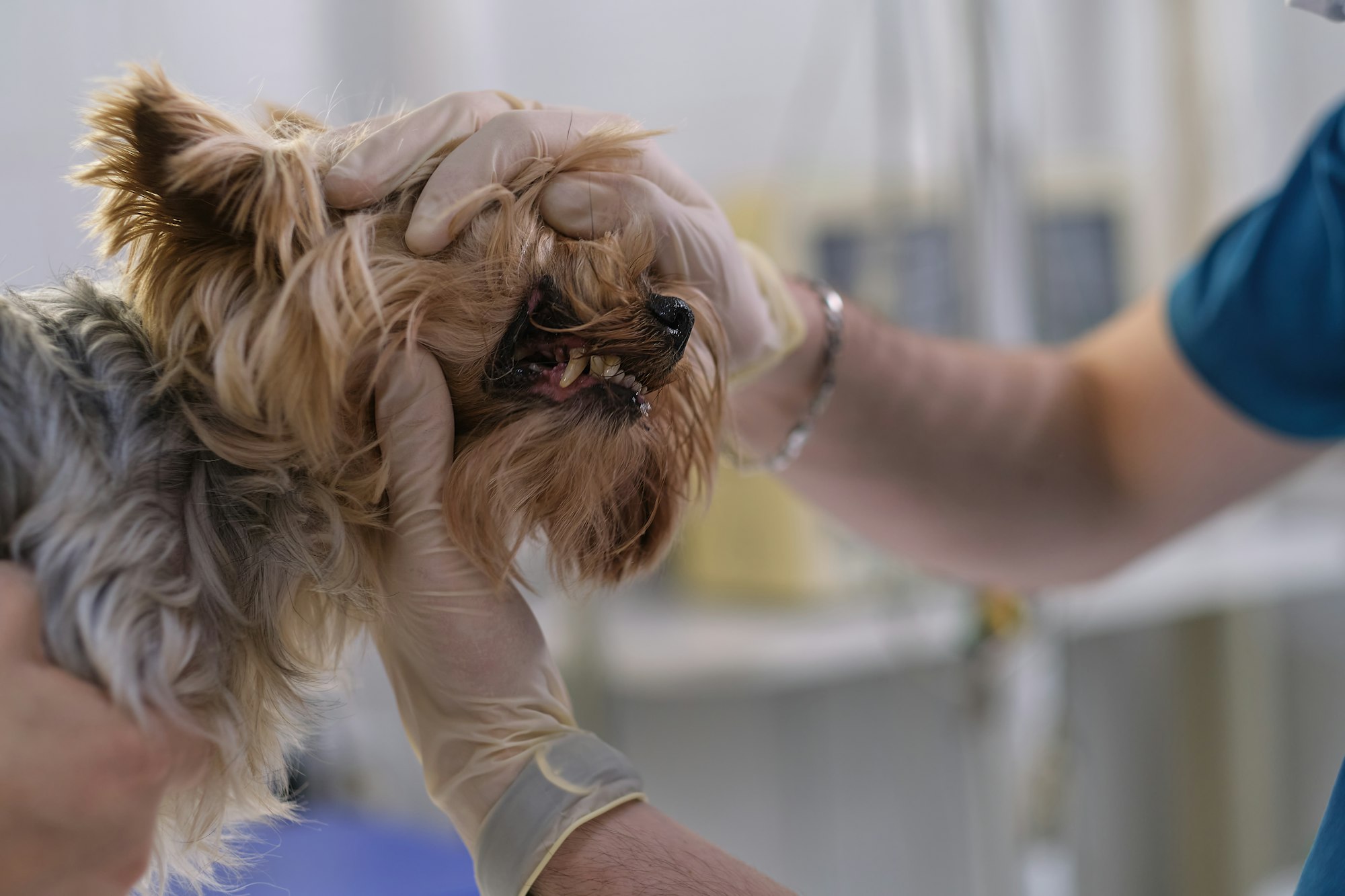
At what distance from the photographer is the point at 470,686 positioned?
0.57m

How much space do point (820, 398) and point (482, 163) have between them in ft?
1.41

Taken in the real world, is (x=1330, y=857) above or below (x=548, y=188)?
below

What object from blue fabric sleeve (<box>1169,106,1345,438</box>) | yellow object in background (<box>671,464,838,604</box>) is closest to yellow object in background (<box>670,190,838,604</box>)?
yellow object in background (<box>671,464,838,604</box>)

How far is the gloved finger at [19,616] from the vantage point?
1.50ft

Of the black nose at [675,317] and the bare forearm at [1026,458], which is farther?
the bare forearm at [1026,458]

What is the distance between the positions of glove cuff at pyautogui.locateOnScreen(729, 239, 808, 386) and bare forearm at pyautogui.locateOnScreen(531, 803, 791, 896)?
33cm

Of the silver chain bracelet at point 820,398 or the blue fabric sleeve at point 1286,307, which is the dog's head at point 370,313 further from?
the blue fabric sleeve at point 1286,307

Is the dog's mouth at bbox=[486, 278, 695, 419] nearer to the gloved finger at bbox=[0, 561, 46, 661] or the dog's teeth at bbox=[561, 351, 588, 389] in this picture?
the dog's teeth at bbox=[561, 351, 588, 389]

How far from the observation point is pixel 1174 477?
1.07m

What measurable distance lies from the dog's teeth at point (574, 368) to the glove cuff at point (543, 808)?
0.20 metres

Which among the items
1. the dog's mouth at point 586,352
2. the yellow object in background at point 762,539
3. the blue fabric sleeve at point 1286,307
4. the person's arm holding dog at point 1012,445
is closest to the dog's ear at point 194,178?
the dog's mouth at point 586,352

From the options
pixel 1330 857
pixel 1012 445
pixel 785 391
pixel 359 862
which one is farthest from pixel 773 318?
pixel 359 862

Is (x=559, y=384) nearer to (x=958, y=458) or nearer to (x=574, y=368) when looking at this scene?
(x=574, y=368)

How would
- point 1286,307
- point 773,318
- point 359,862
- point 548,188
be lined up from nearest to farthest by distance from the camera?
point 548,188 → point 773,318 → point 1286,307 → point 359,862
